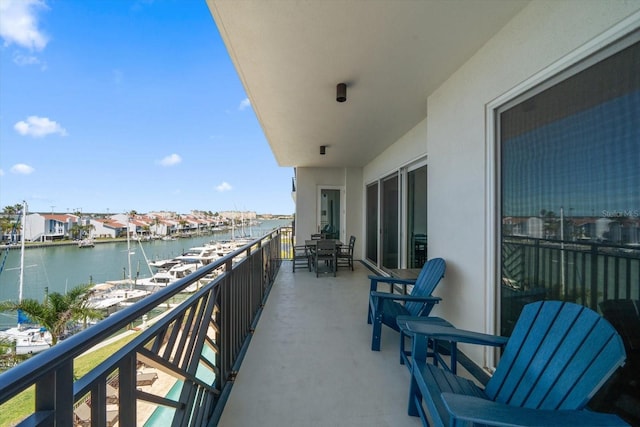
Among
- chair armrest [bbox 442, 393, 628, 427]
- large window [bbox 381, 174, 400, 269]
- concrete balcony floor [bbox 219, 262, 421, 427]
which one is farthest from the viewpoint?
large window [bbox 381, 174, 400, 269]

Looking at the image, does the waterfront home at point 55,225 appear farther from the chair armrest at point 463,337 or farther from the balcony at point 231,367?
the chair armrest at point 463,337

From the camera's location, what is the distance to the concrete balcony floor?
1.65m

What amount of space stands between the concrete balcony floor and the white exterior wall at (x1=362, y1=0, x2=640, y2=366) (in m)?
0.86

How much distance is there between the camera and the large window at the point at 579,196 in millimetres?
1249

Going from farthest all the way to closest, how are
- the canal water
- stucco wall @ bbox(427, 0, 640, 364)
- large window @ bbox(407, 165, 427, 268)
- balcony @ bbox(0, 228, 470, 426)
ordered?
the canal water → large window @ bbox(407, 165, 427, 268) → stucco wall @ bbox(427, 0, 640, 364) → balcony @ bbox(0, 228, 470, 426)

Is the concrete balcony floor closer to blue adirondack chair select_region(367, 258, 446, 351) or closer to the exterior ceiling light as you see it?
blue adirondack chair select_region(367, 258, 446, 351)

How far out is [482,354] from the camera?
211 cm

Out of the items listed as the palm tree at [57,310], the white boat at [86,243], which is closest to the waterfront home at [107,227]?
the white boat at [86,243]

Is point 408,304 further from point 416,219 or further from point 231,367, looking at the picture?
point 416,219

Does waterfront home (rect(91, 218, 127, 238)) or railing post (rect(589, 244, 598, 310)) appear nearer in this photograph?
railing post (rect(589, 244, 598, 310))

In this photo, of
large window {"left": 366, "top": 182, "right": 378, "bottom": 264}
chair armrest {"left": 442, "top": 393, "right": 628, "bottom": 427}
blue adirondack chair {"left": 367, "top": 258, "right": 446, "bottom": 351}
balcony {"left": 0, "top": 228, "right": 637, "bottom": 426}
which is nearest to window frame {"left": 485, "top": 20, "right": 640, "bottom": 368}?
balcony {"left": 0, "top": 228, "right": 637, "bottom": 426}

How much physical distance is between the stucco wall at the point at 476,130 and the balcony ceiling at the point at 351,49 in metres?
0.17

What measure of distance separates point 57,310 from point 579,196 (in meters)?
11.1

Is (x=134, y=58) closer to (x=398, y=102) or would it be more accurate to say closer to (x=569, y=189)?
(x=398, y=102)
